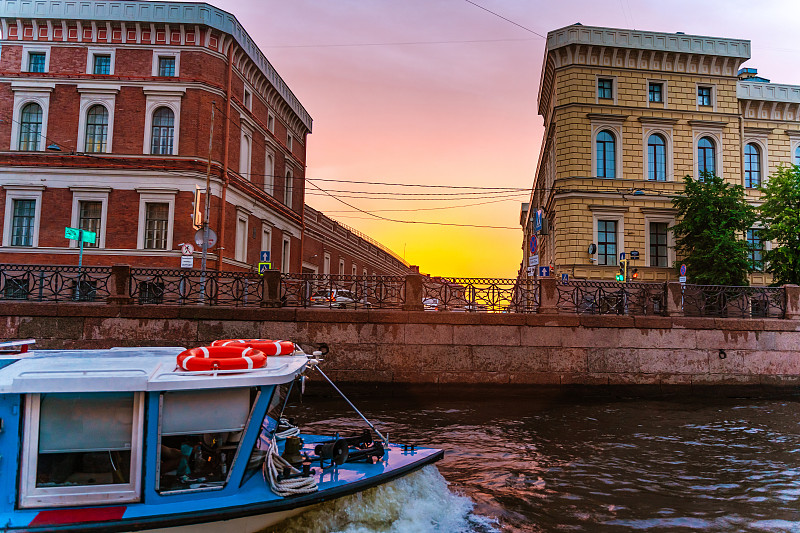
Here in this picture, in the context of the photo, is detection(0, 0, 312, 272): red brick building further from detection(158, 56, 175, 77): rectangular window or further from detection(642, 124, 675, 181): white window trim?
detection(642, 124, 675, 181): white window trim

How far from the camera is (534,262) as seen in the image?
546 inches

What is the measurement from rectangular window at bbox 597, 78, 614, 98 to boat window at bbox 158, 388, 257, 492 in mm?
29032

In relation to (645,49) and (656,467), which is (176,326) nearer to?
(656,467)

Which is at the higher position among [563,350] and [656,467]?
[563,350]

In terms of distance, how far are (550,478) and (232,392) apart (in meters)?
5.08

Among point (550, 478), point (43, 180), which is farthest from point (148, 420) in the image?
point (43, 180)

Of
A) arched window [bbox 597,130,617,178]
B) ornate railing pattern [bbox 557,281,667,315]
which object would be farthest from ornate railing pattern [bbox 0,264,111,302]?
arched window [bbox 597,130,617,178]

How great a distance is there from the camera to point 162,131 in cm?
2656

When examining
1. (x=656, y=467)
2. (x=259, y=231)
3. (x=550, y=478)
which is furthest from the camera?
(x=259, y=231)

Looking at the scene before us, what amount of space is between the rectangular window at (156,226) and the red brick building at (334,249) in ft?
48.8

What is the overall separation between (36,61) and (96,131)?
15.5 ft

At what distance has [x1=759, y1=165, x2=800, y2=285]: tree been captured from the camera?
23.0m

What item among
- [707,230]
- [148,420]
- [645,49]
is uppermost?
[645,49]

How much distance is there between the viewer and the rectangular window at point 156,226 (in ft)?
84.0
